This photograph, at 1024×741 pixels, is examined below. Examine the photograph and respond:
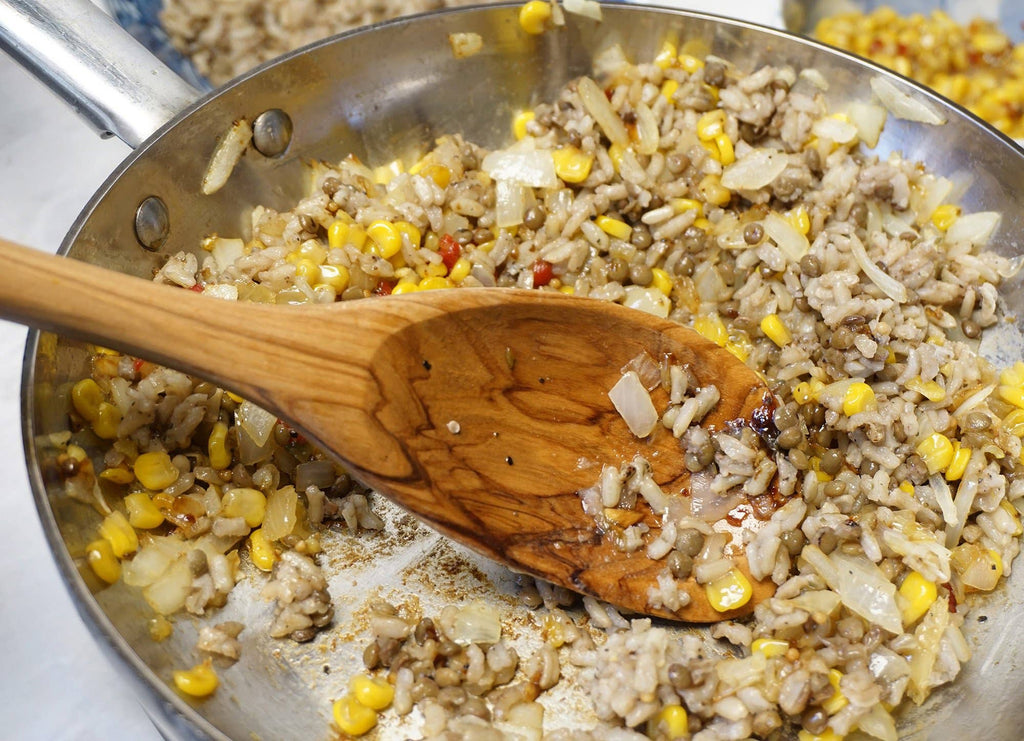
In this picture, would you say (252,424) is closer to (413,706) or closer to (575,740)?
(413,706)

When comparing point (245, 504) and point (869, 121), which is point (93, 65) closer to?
point (245, 504)

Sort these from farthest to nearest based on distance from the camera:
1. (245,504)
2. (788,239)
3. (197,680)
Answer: (788,239)
(245,504)
(197,680)

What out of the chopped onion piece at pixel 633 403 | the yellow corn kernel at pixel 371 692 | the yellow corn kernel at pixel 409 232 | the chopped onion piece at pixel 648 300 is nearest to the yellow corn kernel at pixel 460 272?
the yellow corn kernel at pixel 409 232

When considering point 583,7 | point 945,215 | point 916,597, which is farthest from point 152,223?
point 945,215

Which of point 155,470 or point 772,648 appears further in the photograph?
point 155,470

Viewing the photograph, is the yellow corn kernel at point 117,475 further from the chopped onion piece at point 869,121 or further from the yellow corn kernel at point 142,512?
the chopped onion piece at point 869,121

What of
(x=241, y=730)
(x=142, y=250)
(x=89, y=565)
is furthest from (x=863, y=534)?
(x=142, y=250)

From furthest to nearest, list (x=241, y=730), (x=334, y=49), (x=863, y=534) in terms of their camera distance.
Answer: (x=334, y=49) → (x=863, y=534) → (x=241, y=730)
